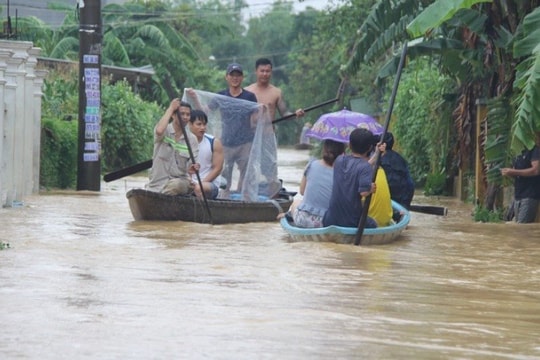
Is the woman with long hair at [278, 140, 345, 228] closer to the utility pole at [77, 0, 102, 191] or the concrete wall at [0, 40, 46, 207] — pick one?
the concrete wall at [0, 40, 46, 207]

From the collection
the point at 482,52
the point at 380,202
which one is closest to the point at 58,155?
the point at 482,52

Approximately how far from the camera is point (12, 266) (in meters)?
10.2

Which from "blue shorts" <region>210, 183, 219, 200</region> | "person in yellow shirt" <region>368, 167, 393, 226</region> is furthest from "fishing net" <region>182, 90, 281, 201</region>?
"person in yellow shirt" <region>368, 167, 393, 226</region>

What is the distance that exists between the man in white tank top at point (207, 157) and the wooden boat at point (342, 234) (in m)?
2.15

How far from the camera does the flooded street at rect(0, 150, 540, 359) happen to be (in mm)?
7098

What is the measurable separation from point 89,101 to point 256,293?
11854mm

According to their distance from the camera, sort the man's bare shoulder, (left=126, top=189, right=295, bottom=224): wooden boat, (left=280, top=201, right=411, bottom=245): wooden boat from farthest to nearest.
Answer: the man's bare shoulder
(left=126, top=189, right=295, bottom=224): wooden boat
(left=280, top=201, right=411, bottom=245): wooden boat

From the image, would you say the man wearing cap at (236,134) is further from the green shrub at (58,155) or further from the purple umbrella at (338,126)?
the green shrub at (58,155)

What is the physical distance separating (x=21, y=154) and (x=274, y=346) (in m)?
10.9

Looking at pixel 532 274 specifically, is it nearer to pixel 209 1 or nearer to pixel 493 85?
pixel 493 85

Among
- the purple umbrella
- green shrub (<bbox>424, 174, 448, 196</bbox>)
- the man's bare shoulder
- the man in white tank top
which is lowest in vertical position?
green shrub (<bbox>424, 174, 448, 196</bbox>)

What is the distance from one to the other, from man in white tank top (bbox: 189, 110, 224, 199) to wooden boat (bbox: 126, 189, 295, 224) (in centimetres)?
35

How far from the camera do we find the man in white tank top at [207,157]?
15008 mm

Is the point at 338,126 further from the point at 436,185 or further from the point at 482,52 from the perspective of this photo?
the point at 436,185
